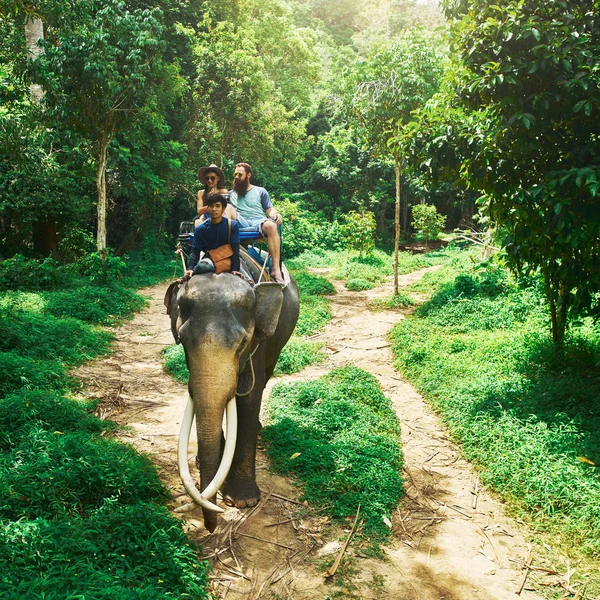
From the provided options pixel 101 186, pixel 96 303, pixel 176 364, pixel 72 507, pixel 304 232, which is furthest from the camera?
pixel 304 232

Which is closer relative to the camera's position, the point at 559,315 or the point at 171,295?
the point at 171,295

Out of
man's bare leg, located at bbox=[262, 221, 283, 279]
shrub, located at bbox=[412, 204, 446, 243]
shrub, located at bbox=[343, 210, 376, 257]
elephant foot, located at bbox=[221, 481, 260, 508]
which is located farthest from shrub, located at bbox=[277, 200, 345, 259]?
elephant foot, located at bbox=[221, 481, 260, 508]

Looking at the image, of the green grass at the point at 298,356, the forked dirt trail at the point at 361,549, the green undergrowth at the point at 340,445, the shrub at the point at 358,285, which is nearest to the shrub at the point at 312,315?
the green grass at the point at 298,356

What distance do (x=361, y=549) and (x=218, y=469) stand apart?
4.14ft

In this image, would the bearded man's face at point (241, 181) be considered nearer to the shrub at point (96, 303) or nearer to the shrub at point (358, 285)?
the shrub at point (96, 303)

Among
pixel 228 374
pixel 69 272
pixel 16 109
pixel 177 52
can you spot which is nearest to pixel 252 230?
pixel 228 374

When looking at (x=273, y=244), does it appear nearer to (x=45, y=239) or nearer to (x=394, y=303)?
(x=394, y=303)

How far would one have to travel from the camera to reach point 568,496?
4.44 metres

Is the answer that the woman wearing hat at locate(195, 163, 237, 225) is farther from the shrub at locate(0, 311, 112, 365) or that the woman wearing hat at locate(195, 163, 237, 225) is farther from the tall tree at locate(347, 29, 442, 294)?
the tall tree at locate(347, 29, 442, 294)

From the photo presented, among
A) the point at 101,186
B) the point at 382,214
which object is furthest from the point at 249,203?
the point at 382,214

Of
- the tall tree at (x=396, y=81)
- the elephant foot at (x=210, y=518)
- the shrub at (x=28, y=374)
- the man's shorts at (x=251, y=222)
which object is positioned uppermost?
the tall tree at (x=396, y=81)

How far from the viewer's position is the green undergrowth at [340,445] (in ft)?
14.8

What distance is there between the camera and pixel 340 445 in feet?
17.4

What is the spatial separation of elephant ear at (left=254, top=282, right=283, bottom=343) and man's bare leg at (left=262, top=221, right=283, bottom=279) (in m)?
0.91
